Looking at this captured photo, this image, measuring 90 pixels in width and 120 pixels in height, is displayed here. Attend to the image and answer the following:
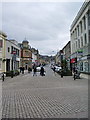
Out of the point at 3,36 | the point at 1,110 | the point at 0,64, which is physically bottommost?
the point at 1,110

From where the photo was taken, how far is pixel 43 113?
6316mm

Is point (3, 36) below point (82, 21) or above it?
below

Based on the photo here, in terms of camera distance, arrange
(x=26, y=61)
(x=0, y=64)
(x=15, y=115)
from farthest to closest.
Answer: (x=26, y=61), (x=0, y=64), (x=15, y=115)

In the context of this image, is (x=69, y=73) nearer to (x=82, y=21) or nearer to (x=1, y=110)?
(x=82, y=21)

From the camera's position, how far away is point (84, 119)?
5570mm

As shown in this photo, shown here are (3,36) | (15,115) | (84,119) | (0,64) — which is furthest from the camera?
(3,36)

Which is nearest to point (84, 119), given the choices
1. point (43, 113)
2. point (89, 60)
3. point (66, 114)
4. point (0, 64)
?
point (66, 114)

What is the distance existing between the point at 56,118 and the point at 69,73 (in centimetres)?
2328

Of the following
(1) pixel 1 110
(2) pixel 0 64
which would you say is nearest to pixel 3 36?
(2) pixel 0 64

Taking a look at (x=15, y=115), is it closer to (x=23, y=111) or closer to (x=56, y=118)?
(x=23, y=111)

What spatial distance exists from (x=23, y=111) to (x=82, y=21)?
29.5 metres

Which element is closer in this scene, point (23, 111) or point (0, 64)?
point (23, 111)

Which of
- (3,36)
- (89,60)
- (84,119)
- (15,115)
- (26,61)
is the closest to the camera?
(84,119)

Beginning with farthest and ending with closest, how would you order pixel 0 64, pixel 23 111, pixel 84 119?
pixel 0 64
pixel 23 111
pixel 84 119
